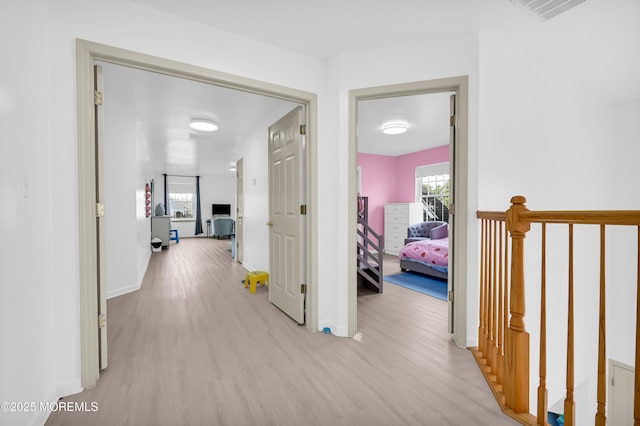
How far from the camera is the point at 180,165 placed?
8.59 m

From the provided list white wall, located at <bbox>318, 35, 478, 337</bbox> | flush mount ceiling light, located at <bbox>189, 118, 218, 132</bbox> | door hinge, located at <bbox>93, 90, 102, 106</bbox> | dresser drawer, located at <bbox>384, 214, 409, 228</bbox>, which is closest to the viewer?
door hinge, located at <bbox>93, 90, 102, 106</bbox>

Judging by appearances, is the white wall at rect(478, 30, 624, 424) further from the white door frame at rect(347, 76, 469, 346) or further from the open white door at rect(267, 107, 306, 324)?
the open white door at rect(267, 107, 306, 324)

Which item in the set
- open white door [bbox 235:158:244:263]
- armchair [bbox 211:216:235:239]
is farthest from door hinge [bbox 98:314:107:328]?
armchair [bbox 211:216:235:239]

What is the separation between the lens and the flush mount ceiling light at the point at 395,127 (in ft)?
15.5

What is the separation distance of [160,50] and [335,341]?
8.60 ft

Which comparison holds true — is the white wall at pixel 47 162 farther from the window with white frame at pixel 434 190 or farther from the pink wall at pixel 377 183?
the window with white frame at pixel 434 190

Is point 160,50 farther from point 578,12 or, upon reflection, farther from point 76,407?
point 578,12

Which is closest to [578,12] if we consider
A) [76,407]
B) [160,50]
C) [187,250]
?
[160,50]

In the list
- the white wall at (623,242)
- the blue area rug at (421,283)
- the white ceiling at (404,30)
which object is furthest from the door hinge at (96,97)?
the white wall at (623,242)

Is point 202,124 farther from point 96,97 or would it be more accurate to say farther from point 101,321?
point 101,321

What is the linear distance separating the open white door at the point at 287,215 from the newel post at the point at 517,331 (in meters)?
1.68

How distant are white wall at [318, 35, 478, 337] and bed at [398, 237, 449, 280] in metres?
2.34

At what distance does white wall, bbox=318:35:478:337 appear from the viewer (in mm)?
2215

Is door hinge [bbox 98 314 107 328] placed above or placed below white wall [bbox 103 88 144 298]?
below
